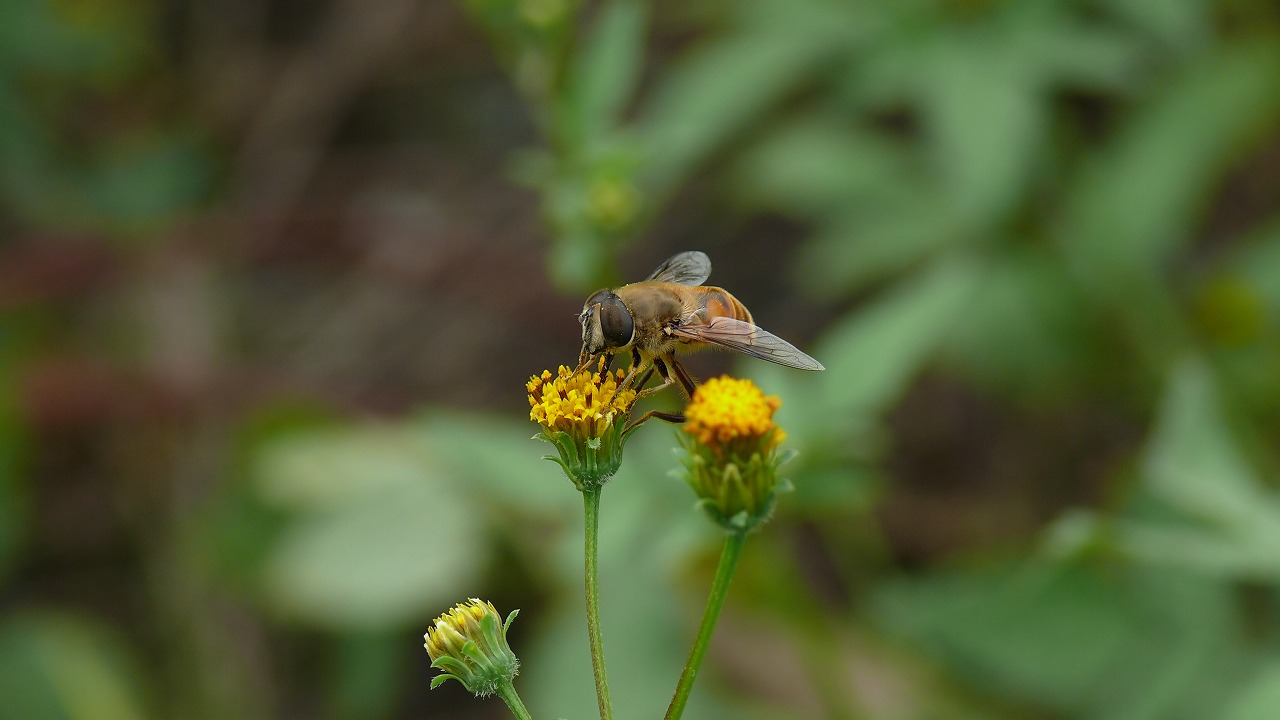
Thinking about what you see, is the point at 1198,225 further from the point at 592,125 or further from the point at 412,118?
the point at 412,118

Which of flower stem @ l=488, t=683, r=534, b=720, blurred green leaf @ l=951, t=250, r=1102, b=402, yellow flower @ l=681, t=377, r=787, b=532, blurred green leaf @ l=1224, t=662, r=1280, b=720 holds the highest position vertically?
blurred green leaf @ l=951, t=250, r=1102, b=402

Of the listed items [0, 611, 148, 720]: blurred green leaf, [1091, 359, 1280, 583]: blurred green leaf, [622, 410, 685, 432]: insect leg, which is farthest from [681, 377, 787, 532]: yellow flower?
[0, 611, 148, 720]: blurred green leaf

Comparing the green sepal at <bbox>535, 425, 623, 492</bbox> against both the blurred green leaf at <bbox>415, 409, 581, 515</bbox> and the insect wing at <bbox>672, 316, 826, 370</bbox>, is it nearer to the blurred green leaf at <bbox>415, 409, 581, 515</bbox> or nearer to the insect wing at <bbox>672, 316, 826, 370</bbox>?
the insect wing at <bbox>672, 316, 826, 370</bbox>

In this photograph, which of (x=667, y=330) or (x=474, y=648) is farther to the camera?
(x=667, y=330)

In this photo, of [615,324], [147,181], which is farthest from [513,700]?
[147,181]

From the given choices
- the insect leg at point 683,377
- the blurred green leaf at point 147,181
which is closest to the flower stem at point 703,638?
the insect leg at point 683,377

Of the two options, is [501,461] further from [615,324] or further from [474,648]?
[474,648]
